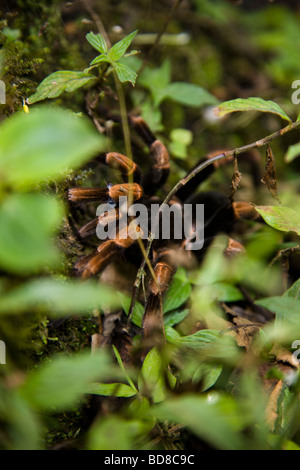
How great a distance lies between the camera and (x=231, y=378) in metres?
1.37

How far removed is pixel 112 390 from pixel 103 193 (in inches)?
31.6

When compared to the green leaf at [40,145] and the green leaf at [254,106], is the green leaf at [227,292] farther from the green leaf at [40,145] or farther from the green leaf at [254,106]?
the green leaf at [40,145]

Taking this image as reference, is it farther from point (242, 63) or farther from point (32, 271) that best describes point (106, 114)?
point (242, 63)

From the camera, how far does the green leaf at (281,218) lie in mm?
1454

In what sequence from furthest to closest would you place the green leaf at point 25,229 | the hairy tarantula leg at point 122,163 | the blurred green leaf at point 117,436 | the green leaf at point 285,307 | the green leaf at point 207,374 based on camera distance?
the hairy tarantula leg at point 122,163 < the green leaf at point 207,374 < the green leaf at point 285,307 < the blurred green leaf at point 117,436 < the green leaf at point 25,229

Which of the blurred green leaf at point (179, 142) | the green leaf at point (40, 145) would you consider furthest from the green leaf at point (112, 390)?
the blurred green leaf at point (179, 142)

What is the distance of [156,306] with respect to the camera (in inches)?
56.7

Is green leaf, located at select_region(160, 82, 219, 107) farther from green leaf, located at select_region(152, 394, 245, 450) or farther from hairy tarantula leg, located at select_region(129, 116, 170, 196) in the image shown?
green leaf, located at select_region(152, 394, 245, 450)

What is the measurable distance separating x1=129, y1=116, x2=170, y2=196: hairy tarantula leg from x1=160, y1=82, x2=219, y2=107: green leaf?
0.53 meters

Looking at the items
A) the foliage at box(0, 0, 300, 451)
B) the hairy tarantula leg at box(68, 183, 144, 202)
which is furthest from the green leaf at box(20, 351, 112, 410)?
the hairy tarantula leg at box(68, 183, 144, 202)

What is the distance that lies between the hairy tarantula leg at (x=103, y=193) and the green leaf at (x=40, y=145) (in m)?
0.73

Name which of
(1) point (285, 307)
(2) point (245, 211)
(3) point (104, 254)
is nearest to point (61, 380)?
(3) point (104, 254)

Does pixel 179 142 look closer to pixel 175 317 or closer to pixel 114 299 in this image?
pixel 175 317

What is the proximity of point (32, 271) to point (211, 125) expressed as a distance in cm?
207
